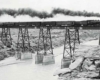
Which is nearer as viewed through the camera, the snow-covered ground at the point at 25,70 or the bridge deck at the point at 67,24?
the snow-covered ground at the point at 25,70

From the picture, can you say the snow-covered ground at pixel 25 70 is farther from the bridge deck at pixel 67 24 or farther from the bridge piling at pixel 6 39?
the bridge deck at pixel 67 24

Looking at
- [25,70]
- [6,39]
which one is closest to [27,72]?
[25,70]

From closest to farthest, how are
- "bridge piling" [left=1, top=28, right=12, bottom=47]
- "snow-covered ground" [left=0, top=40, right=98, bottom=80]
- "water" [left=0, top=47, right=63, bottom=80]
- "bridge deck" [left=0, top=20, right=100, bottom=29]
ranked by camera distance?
"water" [left=0, top=47, right=63, bottom=80] < "snow-covered ground" [left=0, top=40, right=98, bottom=80] < "bridge deck" [left=0, top=20, right=100, bottom=29] < "bridge piling" [left=1, top=28, right=12, bottom=47]

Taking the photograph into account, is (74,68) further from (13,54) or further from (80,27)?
(13,54)

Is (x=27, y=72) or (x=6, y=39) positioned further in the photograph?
(x=6, y=39)

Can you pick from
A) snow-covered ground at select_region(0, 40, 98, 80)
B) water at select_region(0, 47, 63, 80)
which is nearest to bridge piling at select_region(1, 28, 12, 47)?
snow-covered ground at select_region(0, 40, 98, 80)

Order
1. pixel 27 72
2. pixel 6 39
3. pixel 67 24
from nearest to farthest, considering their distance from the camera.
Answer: pixel 67 24
pixel 27 72
pixel 6 39

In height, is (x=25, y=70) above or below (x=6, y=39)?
below

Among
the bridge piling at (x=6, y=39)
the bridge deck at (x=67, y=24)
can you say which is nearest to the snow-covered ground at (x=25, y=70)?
the bridge piling at (x=6, y=39)

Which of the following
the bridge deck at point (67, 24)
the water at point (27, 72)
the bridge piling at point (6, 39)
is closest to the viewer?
the water at point (27, 72)

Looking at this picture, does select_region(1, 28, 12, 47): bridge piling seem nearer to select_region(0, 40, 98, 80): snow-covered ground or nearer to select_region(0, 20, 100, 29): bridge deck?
select_region(0, 40, 98, 80): snow-covered ground

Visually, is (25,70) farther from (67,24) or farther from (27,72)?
(67,24)

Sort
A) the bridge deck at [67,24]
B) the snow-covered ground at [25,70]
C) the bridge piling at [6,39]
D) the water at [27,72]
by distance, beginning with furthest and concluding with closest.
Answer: the bridge piling at [6,39]
the bridge deck at [67,24]
the snow-covered ground at [25,70]
the water at [27,72]
